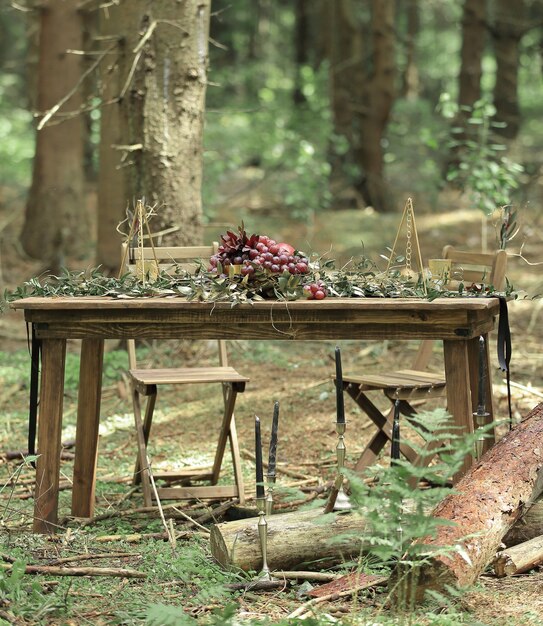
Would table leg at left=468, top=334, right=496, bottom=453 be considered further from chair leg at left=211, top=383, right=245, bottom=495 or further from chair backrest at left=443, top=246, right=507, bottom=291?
chair leg at left=211, top=383, right=245, bottom=495

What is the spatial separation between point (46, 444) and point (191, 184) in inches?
131

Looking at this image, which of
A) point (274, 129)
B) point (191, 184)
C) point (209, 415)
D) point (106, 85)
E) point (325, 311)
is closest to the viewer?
point (325, 311)

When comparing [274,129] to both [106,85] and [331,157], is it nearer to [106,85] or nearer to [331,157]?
[331,157]

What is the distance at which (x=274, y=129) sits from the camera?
15133mm

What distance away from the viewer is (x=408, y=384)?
15.9ft

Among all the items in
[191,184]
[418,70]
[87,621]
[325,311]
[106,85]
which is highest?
[418,70]

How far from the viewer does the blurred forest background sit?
24.1 feet

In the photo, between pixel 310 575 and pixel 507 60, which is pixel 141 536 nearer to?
pixel 310 575

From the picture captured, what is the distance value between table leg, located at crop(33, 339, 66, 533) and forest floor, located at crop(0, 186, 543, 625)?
12 cm

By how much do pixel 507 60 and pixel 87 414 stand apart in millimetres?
13489

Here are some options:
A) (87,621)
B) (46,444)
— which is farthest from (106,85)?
(87,621)

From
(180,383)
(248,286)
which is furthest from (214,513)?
(248,286)

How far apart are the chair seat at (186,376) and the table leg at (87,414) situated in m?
0.26

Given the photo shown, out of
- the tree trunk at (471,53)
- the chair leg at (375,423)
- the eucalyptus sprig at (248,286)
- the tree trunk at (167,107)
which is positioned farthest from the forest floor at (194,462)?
the tree trunk at (471,53)
